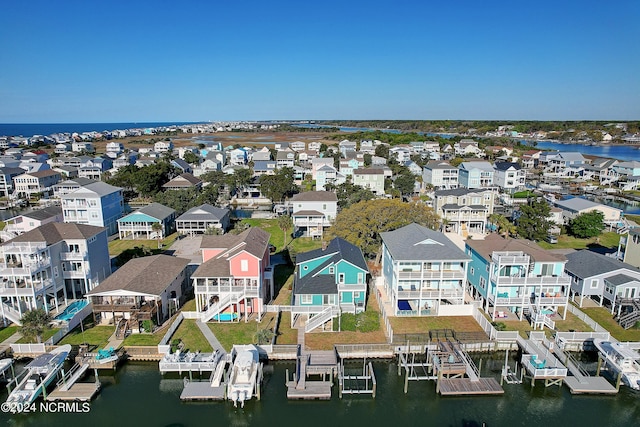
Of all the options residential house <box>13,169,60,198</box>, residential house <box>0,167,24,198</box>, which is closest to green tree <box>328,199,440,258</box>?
residential house <box>13,169,60,198</box>

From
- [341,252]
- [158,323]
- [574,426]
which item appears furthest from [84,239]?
[574,426]

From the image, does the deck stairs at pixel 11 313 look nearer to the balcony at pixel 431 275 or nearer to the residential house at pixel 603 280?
the balcony at pixel 431 275

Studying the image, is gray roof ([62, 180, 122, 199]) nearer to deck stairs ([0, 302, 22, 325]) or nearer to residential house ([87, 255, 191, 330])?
deck stairs ([0, 302, 22, 325])

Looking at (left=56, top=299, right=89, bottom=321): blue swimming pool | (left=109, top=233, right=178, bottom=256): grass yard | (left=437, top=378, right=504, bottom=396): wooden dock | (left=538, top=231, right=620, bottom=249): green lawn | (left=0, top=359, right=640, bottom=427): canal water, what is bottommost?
(left=0, top=359, right=640, bottom=427): canal water

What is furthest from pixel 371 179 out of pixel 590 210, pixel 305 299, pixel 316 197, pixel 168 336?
pixel 168 336

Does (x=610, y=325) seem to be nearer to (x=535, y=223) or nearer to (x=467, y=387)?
(x=467, y=387)

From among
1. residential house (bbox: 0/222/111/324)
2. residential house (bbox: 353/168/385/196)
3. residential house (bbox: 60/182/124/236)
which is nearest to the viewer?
residential house (bbox: 0/222/111/324)

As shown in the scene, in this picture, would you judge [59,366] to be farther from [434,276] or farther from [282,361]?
[434,276]
